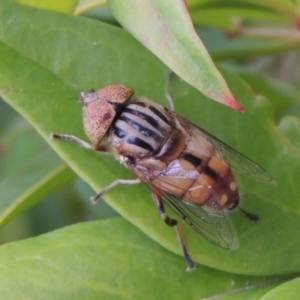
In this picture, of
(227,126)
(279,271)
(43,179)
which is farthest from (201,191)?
(43,179)

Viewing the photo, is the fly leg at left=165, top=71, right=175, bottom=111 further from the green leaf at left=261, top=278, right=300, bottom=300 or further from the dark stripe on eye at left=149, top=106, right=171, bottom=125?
the green leaf at left=261, top=278, right=300, bottom=300

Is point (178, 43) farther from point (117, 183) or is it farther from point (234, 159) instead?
point (234, 159)

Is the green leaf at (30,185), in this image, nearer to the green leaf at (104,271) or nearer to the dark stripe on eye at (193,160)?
the green leaf at (104,271)

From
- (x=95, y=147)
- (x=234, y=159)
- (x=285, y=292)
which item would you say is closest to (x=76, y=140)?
(x=95, y=147)

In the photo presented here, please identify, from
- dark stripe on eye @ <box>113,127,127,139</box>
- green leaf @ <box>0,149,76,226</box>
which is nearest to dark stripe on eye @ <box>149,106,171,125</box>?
dark stripe on eye @ <box>113,127,127,139</box>

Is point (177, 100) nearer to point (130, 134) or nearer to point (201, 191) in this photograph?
point (130, 134)

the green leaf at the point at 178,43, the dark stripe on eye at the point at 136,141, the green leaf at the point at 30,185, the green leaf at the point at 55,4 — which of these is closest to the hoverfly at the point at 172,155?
the dark stripe on eye at the point at 136,141
